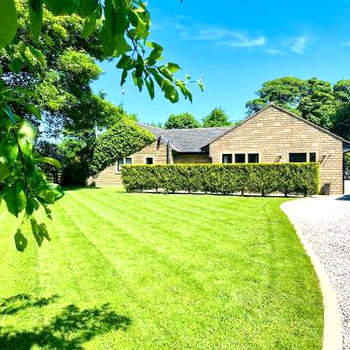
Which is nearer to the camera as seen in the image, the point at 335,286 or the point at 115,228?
the point at 335,286

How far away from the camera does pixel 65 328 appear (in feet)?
14.1

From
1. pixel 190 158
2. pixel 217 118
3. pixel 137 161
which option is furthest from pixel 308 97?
pixel 137 161

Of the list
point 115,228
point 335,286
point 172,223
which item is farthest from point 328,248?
point 115,228

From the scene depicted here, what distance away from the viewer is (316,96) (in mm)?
55375

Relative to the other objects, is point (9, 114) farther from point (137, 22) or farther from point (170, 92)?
point (170, 92)

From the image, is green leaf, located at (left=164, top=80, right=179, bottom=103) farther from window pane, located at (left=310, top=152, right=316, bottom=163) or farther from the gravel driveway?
window pane, located at (left=310, top=152, right=316, bottom=163)

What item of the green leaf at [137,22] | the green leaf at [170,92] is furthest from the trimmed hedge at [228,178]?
the green leaf at [137,22]

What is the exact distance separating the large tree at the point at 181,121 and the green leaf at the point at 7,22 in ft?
208

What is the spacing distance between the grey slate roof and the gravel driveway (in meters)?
17.1

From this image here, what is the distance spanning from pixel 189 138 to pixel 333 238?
83.0ft

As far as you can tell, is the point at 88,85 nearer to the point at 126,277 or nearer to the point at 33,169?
the point at 126,277

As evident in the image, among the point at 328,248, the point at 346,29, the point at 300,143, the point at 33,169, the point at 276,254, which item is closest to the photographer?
the point at 33,169

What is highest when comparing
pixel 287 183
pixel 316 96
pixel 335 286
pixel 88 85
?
pixel 316 96

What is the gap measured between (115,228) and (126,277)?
15.1ft
